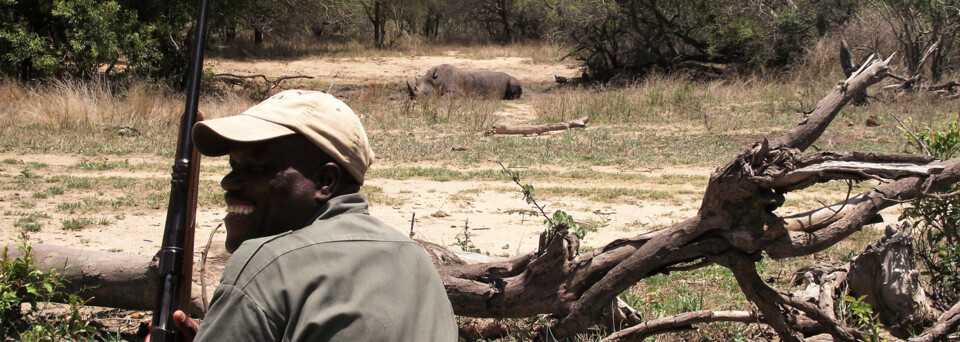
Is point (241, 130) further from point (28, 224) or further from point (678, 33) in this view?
point (678, 33)

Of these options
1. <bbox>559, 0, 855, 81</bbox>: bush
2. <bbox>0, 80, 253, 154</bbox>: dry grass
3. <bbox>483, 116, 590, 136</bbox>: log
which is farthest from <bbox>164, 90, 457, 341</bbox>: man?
<bbox>559, 0, 855, 81</bbox>: bush

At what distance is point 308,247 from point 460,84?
16.1 m

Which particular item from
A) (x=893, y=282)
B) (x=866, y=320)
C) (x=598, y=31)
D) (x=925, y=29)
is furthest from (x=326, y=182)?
(x=598, y=31)

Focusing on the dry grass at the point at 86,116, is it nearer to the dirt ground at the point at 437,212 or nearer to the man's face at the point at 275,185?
the dirt ground at the point at 437,212

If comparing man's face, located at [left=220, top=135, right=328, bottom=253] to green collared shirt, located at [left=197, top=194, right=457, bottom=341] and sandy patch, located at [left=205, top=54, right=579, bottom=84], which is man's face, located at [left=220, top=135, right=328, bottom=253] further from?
sandy patch, located at [left=205, top=54, right=579, bottom=84]

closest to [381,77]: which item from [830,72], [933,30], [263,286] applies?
[830,72]

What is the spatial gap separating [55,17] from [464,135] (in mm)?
7358

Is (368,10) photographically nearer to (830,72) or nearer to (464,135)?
(830,72)

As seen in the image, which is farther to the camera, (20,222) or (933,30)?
(933,30)

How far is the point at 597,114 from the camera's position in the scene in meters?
13.3

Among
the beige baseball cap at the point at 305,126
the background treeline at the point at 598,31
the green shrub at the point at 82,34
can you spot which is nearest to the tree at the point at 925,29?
the background treeline at the point at 598,31

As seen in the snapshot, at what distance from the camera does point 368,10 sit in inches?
1252

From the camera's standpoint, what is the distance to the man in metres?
1.39

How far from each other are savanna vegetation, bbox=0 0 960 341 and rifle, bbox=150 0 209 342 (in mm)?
1494
